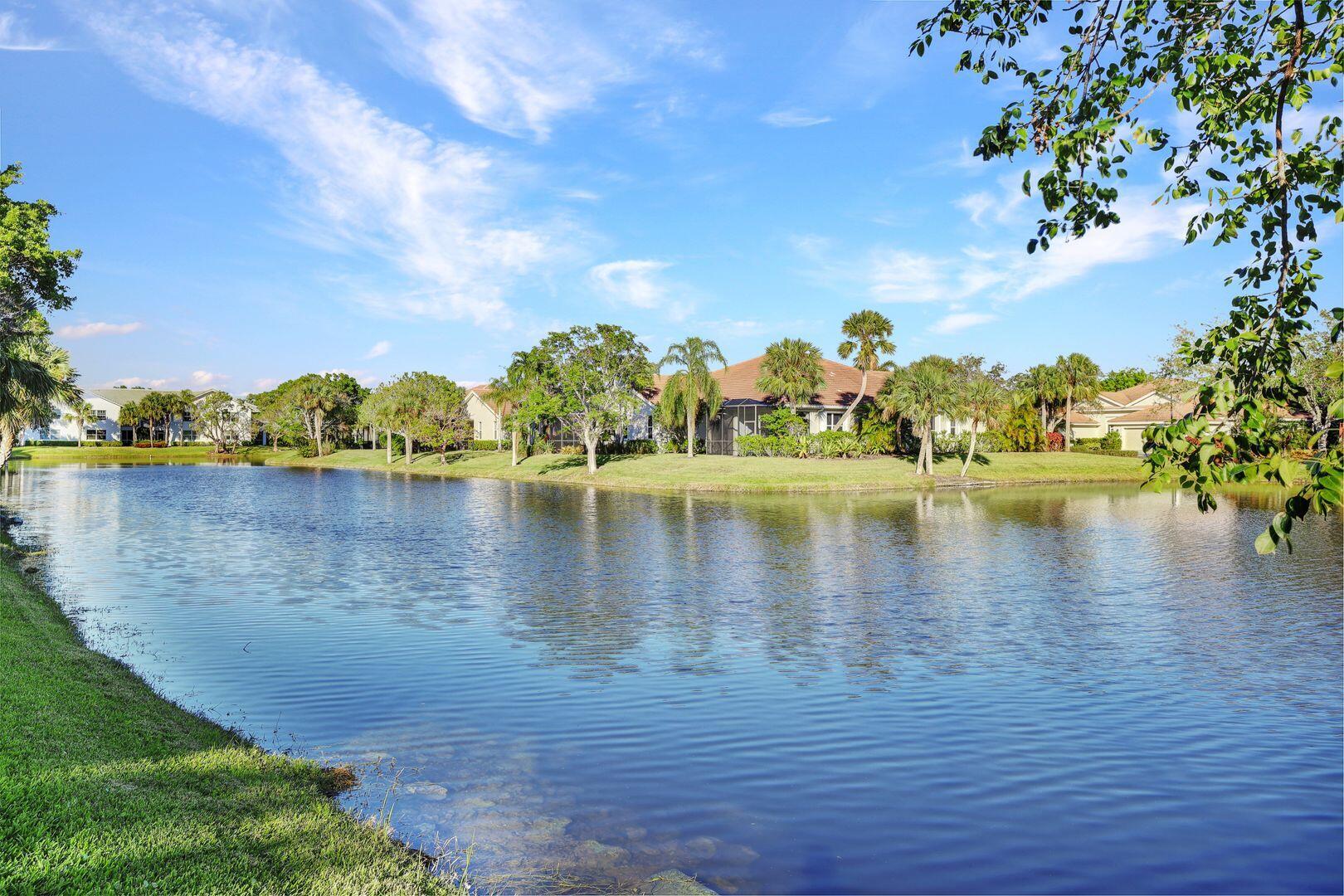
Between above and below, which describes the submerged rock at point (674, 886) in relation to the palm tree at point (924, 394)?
below

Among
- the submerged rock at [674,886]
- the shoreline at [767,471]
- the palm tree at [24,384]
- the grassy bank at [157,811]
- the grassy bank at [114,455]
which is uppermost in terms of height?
the palm tree at [24,384]

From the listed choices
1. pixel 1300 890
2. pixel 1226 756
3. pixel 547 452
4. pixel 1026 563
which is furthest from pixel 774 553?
pixel 547 452

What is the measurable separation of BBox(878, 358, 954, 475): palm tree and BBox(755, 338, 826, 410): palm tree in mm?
7568

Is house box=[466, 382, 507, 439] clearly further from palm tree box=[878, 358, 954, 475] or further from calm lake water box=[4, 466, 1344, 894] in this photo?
calm lake water box=[4, 466, 1344, 894]

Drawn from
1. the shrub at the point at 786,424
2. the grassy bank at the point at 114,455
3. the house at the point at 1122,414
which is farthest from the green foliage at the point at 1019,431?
the grassy bank at the point at 114,455

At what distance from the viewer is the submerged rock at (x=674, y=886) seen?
7.00 m

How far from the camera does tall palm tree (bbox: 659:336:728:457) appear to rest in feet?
220

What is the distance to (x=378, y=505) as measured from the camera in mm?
45750

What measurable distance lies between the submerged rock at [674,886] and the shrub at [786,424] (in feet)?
200

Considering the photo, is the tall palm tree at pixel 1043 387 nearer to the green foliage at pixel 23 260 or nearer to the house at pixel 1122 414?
the house at pixel 1122 414

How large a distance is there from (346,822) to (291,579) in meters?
16.8

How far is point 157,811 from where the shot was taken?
6500 millimetres

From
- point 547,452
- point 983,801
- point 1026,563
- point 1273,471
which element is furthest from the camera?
point 547,452

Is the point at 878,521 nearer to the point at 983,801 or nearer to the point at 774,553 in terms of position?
the point at 774,553
